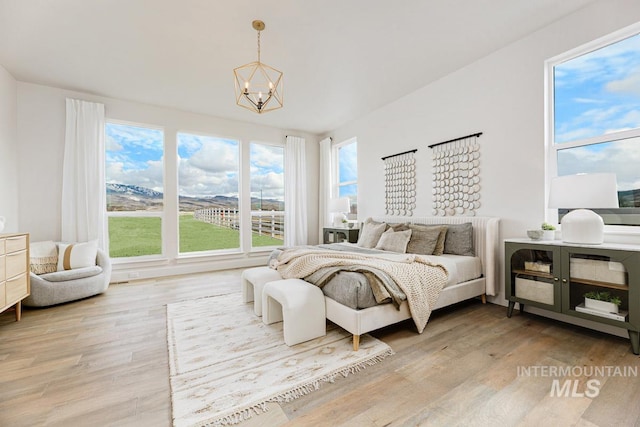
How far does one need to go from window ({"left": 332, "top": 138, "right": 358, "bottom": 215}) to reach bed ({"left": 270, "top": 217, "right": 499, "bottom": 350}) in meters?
2.10

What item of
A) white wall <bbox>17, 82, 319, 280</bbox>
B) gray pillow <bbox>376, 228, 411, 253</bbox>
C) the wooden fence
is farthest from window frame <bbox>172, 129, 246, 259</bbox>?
gray pillow <bbox>376, 228, 411, 253</bbox>

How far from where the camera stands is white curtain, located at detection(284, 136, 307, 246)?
5750 millimetres

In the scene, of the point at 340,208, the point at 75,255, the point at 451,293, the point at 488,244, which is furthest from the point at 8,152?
the point at 488,244

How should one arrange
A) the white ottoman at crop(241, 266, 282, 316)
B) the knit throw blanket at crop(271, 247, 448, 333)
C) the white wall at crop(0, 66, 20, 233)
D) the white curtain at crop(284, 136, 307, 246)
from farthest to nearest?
the white curtain at crop(284, 136, 307, 246) → the white wall at crop(0, 66, 20, 233) → the white ottoman at crop(241, 266, 282, 316) → the knit throw blanket at crop(271, 247, 448, 333)

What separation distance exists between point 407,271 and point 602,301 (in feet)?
4.80

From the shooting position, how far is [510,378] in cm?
170

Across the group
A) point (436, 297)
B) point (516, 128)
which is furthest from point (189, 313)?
point (516, 128)

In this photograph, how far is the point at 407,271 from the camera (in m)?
2.35

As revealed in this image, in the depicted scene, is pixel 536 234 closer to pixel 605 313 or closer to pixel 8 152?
pixel 605 313

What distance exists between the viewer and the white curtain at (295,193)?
575cm

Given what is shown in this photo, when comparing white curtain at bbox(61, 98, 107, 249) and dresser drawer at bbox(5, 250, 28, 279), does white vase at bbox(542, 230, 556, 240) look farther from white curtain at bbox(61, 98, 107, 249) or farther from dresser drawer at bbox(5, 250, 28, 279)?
white curtain at bbox(61, 98, 107, 249)

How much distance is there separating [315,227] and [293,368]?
14.6ft

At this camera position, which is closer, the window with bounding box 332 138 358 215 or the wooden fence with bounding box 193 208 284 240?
the wooden fence with bounding box 193 208 284 240

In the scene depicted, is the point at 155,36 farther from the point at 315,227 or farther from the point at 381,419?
the point at 315,227
